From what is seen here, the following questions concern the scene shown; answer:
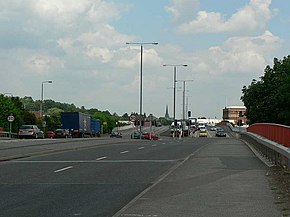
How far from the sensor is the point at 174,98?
97.9 m

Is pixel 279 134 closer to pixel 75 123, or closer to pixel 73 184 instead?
pixel 73 184

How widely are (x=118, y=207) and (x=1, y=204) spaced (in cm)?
241

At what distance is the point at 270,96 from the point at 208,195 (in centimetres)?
6931

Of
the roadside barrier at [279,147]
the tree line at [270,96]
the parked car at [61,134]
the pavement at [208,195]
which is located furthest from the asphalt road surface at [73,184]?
the tree line at [270,96]

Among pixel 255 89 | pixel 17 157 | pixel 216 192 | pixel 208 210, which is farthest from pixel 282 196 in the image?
pixel 255 89

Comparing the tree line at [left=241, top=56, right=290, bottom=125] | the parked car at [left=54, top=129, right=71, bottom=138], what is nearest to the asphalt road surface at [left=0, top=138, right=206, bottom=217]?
the parked car at [left=54, top=129, right=71, bottom=138]

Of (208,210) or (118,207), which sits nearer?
(208,210)

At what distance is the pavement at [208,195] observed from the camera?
1202 centimetres

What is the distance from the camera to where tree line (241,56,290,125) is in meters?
75.6

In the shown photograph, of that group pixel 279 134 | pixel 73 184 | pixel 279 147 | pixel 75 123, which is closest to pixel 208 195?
pixel 73 184

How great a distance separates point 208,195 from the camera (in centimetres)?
1441

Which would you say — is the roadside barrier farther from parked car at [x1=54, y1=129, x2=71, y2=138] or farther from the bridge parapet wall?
parked car at [x1=54, y1=129, x2=71, y2=138]

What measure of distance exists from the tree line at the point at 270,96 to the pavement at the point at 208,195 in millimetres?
54724

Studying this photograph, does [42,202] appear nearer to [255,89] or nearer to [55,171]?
[55,171]
